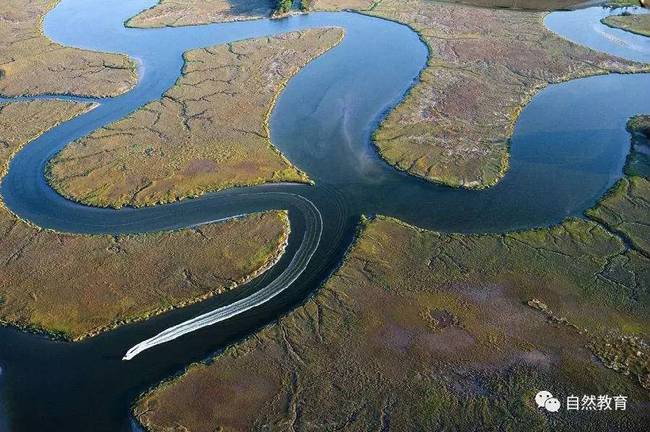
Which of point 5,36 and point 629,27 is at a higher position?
point 5,36

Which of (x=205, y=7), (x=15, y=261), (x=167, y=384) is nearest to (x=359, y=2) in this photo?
(x=205, y=7)

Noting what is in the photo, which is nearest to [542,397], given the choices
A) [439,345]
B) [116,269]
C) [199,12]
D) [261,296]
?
[439,345]

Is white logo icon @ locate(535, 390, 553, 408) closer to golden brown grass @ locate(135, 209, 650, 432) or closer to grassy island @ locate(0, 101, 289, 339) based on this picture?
golden brown grass @ locate(135, 209, 650, 432)

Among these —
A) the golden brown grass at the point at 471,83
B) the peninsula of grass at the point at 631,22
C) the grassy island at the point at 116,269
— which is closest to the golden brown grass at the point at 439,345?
the grassy island at the point at 116,269

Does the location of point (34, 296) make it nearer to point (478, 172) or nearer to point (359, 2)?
point (478, 172)

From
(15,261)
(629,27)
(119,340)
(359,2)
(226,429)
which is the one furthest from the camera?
(359,2)

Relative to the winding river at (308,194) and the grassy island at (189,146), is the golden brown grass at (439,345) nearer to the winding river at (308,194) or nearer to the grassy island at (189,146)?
the winding river at (308,194)
